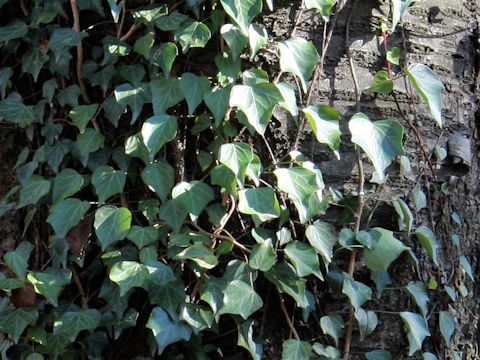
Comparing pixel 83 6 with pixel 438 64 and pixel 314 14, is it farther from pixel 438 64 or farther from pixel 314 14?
pixel 438 64

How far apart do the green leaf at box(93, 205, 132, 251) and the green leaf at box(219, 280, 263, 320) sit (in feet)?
0.87

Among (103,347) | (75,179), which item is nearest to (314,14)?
(75,179)

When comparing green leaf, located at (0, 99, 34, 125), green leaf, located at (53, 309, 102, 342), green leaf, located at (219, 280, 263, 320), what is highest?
green leaf, located at (0, 99, 34, 125)

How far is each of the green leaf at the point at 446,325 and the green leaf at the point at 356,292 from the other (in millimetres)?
206

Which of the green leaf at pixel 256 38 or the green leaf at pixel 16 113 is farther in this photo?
the green leaf at pixel 16 113

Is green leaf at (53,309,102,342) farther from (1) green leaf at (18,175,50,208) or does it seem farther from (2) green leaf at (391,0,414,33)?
(2) green leaf at (391,0,414,33)

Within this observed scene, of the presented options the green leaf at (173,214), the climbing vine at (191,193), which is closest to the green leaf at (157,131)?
the climbing vine at (191,193)

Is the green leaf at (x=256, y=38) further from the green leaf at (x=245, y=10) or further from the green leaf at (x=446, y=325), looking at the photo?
the green leaf at (x=446, y=325)

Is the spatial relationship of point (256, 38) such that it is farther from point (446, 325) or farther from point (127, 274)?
point (446, 325)

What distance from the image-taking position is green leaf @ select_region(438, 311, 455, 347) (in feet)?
6.07

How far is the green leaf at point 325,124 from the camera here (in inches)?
69.2

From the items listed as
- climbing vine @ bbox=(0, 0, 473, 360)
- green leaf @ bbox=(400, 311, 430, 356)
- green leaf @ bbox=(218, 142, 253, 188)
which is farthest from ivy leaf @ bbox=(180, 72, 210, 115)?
green leaf @ bbox=(400, 311, 430, 356)

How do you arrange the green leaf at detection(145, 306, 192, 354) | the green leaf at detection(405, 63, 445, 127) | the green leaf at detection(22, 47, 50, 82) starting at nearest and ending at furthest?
the green leaf at detection(145, 306, 192, 354) < the green leaf at detection(405, 63, 445, 127) < the green leaf at detection(22, 47, 50, 82)

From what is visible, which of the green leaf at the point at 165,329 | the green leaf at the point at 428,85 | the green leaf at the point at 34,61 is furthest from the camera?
the green leaf at the point at 34,61
